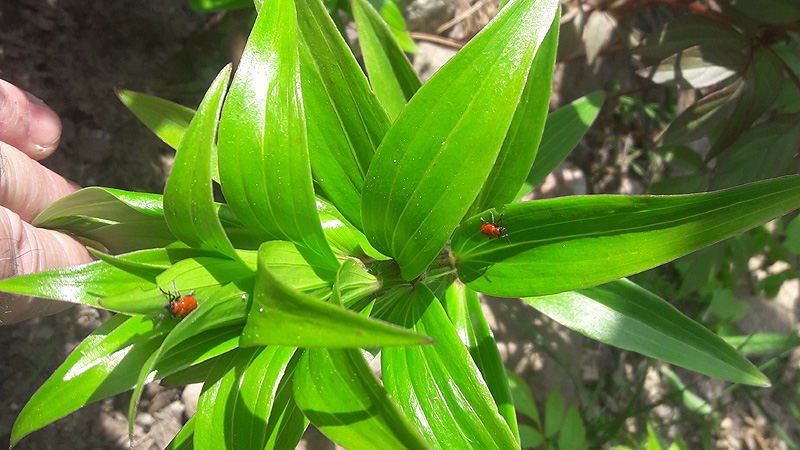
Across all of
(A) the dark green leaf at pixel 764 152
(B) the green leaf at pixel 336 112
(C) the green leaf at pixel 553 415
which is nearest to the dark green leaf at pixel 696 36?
(A) the dark green leaf at pixel 764 152

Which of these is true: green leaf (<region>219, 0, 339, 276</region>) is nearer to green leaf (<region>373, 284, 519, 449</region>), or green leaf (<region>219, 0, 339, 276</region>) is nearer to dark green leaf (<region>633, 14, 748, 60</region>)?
green leaf (<region>373, 284, 519, 449</region>)

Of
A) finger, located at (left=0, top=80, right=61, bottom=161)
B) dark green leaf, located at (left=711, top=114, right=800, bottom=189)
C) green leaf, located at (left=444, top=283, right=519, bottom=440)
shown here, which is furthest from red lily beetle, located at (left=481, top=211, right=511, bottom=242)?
finger, located at (left=0, top=80, right=61, bottom=161)

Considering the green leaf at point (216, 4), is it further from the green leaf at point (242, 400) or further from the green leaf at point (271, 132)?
the green leaf at point (242, 400)

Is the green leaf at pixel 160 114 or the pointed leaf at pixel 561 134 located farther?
the pointed leaf at pixel 561 134

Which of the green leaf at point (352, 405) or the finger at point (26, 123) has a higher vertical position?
the finger at point (26, 123)

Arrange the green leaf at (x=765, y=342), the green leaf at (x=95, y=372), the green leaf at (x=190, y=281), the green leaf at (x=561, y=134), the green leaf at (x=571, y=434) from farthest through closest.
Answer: the green leaf at (x=765, y=342) < the green leaf at (x=571, y=434) < the green leaf at (x=561, y=134) < the green leaf at (x=95, y=372) < the green leaf at (x=190, y=281)
